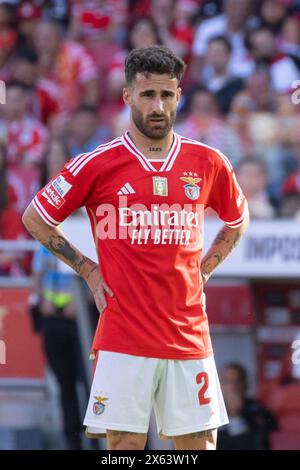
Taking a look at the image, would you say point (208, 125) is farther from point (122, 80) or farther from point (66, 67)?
point (66, 67)

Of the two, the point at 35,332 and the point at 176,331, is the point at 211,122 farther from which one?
the point at 176,331

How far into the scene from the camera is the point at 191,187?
181 inches

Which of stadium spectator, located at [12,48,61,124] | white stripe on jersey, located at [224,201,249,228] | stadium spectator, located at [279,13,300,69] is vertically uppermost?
stadium spectator, located at [279,13,300,69]

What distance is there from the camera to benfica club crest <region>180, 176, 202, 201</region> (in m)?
4.60

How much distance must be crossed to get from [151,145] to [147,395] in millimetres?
1063

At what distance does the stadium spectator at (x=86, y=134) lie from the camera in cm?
949

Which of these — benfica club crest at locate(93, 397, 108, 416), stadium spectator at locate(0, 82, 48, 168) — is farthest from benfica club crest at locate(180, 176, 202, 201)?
stadium spectator at locate(0, 82, 48, 168)

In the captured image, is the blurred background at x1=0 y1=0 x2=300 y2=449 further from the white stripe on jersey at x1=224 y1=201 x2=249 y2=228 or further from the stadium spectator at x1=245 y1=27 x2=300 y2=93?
the white stripe on jersey at x1=224 y1=201 x2=249 y2=228

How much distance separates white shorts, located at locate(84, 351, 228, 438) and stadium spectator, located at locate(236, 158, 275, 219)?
11.6 ft

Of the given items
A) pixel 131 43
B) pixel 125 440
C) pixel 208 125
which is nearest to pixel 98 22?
pixel 131 43

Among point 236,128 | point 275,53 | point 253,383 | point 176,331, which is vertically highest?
point 275,53

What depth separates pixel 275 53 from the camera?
10250mm

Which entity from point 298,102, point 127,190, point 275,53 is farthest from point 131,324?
point 275,53
